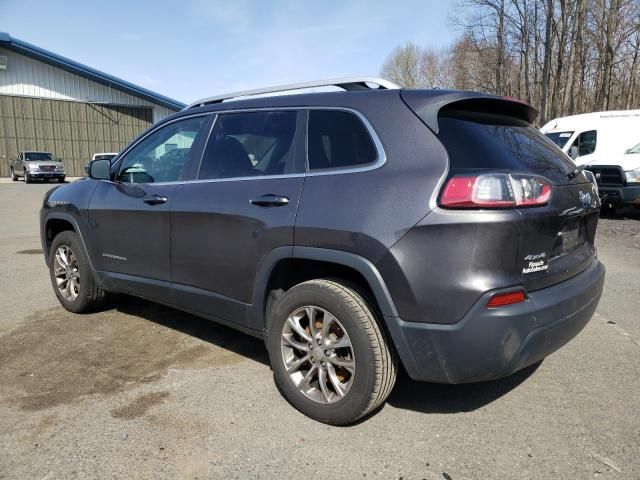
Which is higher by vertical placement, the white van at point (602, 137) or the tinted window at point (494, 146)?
the white van at point (602, 137)

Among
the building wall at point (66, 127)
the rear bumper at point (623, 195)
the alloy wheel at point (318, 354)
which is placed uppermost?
the building wall at point (66, 127)

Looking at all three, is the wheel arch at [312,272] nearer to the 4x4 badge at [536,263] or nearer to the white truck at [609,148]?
the 4x4 badge at [536,263]

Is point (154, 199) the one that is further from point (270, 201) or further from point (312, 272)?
point (312, 272)

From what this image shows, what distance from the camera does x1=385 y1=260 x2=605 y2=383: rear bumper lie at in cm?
236

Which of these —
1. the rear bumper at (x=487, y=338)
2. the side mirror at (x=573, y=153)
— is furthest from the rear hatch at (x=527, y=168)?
the side mirror at (x=573, y=153)

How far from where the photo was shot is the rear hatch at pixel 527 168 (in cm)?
249

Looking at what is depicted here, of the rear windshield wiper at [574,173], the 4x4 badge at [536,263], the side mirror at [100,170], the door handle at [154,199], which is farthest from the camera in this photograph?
the side mirror at [100,170]

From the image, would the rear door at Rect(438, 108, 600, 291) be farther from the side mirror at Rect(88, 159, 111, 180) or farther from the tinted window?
the side mirror at Rect(88, 159, 111, 180)

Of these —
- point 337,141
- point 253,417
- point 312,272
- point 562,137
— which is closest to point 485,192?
point 337,141

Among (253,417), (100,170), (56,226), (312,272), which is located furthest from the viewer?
(56,226)

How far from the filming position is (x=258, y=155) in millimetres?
3332

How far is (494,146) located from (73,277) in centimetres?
399

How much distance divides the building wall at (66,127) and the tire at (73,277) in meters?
31.3

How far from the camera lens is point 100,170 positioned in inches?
169
